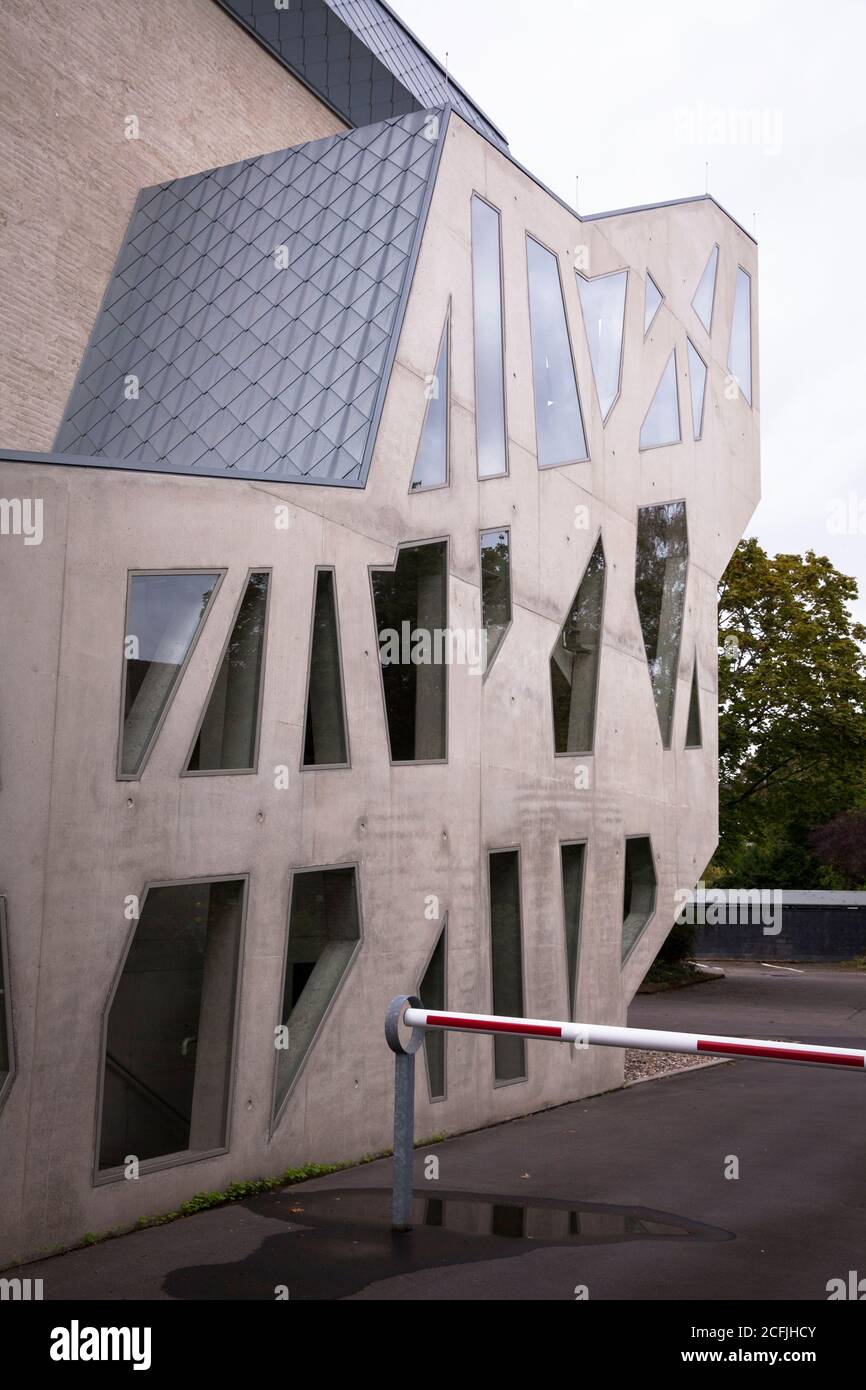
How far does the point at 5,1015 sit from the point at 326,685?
13.9ft

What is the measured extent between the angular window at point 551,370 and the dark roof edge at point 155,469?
4463 mm

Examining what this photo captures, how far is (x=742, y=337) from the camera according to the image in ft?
71.8

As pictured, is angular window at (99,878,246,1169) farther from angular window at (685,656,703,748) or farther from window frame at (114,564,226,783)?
angular window at (685,656,703,748)

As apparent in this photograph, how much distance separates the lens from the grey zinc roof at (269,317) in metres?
12.2

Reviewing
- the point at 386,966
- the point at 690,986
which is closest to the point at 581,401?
the point at 386,966

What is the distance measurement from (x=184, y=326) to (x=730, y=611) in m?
26.0

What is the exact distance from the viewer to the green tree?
35.2m

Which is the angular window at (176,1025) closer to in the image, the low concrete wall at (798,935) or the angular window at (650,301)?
the angular window at (650,301)

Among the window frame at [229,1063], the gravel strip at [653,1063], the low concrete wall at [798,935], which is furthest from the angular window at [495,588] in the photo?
the low concrete wall at [798,935]

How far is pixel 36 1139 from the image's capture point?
8195mm

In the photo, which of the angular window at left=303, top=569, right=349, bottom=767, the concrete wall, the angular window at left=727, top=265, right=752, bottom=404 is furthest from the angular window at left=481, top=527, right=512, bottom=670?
the angular window at left=727, top=265, right=752, bottom=404

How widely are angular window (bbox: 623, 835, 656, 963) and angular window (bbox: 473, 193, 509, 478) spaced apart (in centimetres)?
619

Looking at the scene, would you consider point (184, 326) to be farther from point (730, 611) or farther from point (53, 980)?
point (730, 611)

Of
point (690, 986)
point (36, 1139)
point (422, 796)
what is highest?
point (422, 796)
